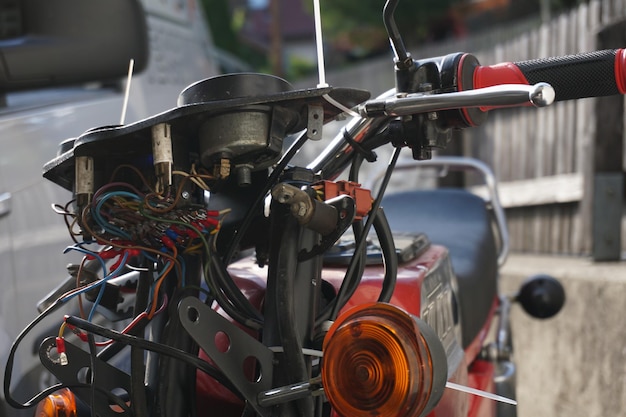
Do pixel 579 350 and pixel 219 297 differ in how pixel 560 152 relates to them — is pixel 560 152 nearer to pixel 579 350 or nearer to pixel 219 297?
pixel 579 350

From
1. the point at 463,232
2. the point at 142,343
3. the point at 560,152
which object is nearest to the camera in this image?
the point at 142,343

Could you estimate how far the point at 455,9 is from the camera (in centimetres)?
1591

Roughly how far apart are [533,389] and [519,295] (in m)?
1.25

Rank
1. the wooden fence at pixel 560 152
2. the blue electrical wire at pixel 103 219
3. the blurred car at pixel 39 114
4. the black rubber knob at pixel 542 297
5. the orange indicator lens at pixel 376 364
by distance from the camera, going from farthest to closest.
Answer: the wooden fence at pixel 560 152 → the black rubber knob at pixel 542 297 → the blurred car at pixel 39 114 → the blue electrical wire at pixel 103 219 → the orange indicator lens at pixel 376 364

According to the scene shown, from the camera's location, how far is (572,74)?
118 centimetres

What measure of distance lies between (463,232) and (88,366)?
4.70ft

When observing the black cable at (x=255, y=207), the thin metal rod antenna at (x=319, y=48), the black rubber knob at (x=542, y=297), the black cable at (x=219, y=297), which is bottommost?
the black rubber knob at (x=542, y=297)

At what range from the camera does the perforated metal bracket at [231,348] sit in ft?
3.41

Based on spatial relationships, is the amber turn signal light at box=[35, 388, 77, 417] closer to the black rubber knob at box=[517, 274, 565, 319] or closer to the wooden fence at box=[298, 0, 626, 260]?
the black rubber knob at box=[517, 274, 565, 319]

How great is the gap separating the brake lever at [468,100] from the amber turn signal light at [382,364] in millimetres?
305

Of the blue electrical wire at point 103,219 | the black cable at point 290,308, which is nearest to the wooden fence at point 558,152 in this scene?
the black cable at point 290,308

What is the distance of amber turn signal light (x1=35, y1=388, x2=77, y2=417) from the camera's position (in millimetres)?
1150

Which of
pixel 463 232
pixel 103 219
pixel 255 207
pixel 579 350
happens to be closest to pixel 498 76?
pixel 255 207

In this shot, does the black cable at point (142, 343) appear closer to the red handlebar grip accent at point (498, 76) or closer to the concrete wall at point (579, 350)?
the red handlebar grip accent at point (498, 76)
